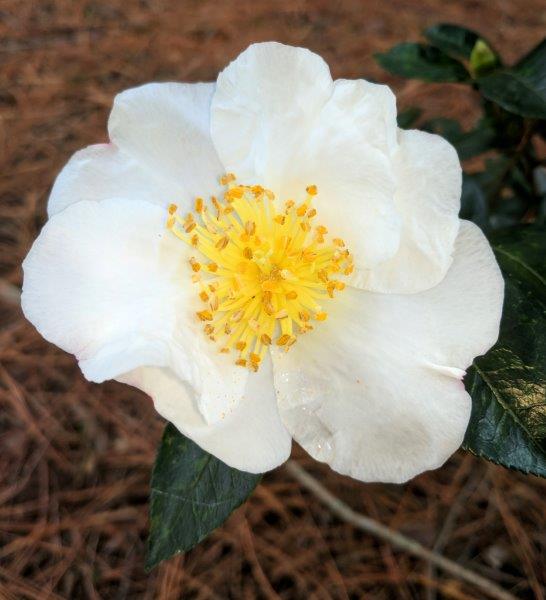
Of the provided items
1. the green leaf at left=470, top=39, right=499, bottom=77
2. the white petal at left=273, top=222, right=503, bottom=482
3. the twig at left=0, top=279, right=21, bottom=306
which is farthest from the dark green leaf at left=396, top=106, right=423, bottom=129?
the twig at left=0, top=279, right=21, bottom=306

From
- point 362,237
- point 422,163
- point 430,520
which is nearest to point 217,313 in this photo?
point 362,237

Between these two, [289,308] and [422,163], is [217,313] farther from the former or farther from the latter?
[422,163]

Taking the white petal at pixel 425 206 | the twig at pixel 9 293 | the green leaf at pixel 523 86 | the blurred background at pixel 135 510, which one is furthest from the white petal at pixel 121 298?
the twig at pixel 9 293

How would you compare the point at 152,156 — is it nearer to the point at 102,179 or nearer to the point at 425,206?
the point at 102,179

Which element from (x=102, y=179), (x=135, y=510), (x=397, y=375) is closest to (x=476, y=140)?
(x=397, y=375)

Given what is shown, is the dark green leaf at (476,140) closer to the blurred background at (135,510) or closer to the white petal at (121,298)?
the white petal at (121,298)

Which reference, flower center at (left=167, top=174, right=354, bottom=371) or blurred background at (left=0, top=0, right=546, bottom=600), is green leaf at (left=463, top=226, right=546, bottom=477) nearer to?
flower center at (left=167, top=174, right=354, bottom=371)
